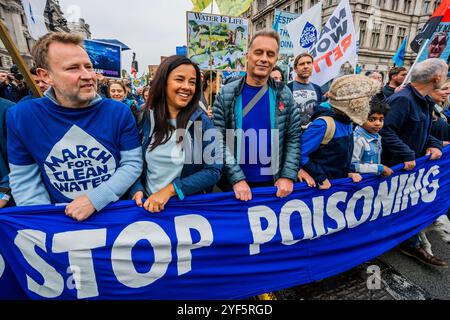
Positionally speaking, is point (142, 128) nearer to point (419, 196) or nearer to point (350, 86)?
point (350, 86)

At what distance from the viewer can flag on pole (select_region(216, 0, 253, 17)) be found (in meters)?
5.54

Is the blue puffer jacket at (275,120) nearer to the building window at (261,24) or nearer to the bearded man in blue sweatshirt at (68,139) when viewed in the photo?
the bearded man in blue sweatshirt at (68,139)

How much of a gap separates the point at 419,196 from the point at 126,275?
3.22 meters

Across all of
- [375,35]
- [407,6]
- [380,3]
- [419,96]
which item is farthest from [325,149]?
[407,6]

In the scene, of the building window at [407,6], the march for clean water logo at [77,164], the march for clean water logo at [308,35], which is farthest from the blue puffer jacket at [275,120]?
the building window at [407,6]

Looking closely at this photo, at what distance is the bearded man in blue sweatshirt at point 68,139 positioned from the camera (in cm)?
158

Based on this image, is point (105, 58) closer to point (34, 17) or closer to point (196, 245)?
point (34, 17)

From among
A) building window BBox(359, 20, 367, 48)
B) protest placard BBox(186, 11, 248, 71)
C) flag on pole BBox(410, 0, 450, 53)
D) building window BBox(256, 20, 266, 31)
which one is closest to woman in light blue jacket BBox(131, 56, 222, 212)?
protest placard BBox(186, 11, 248, 71)

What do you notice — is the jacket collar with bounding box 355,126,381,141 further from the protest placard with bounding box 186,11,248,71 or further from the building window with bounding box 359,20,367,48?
the building window with bounding box 359,20,367,48

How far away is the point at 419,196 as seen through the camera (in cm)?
284


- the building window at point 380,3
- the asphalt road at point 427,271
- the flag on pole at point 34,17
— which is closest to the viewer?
the asphalt road at point 427,271

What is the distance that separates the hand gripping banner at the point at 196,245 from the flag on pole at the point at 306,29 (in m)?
4.35

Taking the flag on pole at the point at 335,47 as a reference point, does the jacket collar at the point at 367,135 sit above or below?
below

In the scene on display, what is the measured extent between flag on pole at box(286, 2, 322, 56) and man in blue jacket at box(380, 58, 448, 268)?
3417mm
